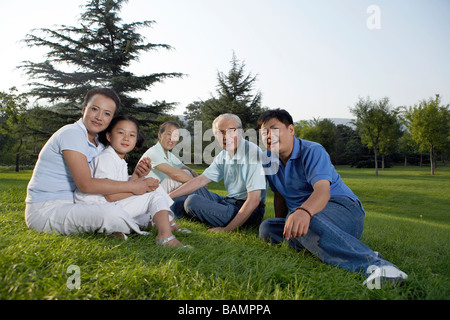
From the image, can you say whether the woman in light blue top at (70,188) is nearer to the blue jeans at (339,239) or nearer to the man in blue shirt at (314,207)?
the man in blue shirt at (314,207)

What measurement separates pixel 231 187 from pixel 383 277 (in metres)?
2.35

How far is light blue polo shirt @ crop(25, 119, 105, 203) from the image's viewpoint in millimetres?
2607

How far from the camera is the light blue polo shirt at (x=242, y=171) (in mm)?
3512

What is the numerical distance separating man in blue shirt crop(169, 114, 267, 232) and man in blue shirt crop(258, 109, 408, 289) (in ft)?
1.07

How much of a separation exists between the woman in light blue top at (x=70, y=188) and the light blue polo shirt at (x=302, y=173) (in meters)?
1.32

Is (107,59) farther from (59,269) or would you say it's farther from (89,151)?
(59,269)

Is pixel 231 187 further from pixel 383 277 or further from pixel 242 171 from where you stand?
pixel 383 277

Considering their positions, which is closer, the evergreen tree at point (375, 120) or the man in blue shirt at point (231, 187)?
the man in blue shirt at point (231, 187)

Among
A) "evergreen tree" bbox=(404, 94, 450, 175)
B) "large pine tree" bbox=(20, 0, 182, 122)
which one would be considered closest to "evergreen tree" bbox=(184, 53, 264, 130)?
"large pine tree" bbox=(20, 0, 182, 122)

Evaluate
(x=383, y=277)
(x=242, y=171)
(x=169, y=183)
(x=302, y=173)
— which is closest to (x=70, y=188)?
(x=242, y=171)

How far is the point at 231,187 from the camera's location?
13.3ft

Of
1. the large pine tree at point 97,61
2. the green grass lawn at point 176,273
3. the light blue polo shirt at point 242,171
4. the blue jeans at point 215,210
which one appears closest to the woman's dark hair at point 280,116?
the light blue polo shirt at point 242,171

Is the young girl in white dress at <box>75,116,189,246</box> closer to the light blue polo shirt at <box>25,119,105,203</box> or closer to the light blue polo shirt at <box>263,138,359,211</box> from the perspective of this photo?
the light blue polo shirt at <box>25,119,105,203</box>

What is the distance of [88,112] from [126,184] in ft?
2.60
